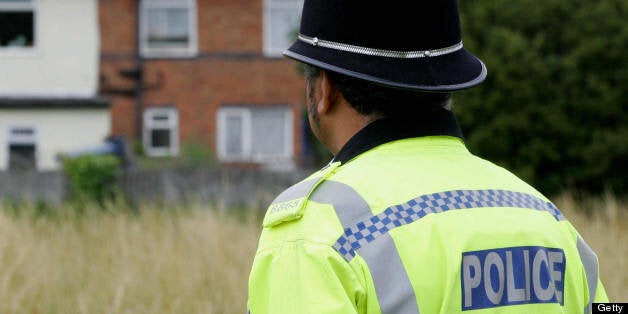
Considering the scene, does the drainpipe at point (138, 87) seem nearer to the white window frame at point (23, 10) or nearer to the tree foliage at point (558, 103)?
the white window frame at point (23, 10)

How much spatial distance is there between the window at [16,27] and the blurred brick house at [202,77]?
1850 millimetres

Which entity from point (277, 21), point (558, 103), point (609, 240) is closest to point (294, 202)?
point (609, 240)

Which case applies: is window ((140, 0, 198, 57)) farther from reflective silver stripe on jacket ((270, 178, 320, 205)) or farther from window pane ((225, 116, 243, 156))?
reflective silver stripe on jacket ((270, 178, 320, 205))

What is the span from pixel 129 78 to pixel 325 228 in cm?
2142

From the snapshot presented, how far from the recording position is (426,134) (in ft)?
5.88

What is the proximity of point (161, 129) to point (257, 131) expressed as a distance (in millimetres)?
2223

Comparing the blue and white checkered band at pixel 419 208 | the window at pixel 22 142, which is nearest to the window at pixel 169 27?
the window at pixel 22 142

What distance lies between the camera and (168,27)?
2312 centimetres

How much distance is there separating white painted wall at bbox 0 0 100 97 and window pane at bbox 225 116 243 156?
319 centimetres

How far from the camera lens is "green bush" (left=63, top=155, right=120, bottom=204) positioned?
14531 mm

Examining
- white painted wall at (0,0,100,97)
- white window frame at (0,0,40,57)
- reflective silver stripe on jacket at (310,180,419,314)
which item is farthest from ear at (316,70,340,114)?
white window frame at (0,0,40,57)

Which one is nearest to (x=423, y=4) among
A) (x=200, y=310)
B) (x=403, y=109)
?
(x=403, y=109)

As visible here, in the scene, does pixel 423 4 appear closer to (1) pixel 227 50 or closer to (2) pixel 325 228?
(2) pixel 325 228

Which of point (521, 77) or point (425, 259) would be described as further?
point (521, 77)
